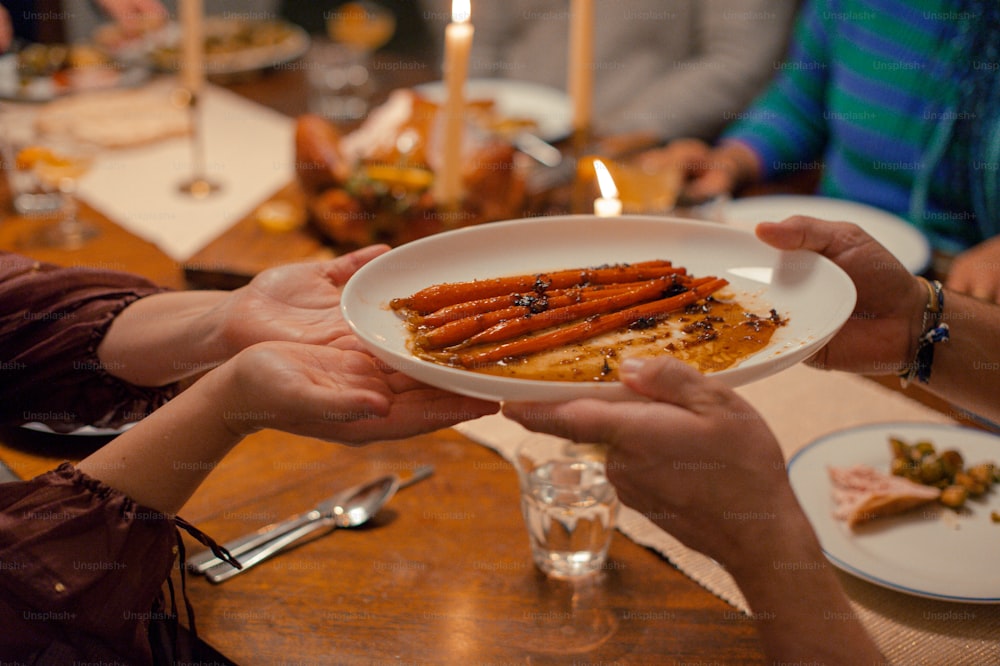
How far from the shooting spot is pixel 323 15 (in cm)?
768

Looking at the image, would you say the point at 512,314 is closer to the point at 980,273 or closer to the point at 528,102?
the point at 980,273

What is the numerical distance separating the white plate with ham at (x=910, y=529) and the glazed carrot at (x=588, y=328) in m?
0.38

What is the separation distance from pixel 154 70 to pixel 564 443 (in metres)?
3.62

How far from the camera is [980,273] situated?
240 centimetres

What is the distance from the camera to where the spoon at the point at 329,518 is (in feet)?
4.60

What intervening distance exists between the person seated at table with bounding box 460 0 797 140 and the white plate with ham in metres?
2.68

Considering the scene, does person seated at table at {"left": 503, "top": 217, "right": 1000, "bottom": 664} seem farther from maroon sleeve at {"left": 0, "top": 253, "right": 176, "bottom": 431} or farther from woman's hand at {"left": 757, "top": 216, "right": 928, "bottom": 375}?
maroon sleeve at {"left": 0, "top": 253, "right": 176, "bottom": 431}

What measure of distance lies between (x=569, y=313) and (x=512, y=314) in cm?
9

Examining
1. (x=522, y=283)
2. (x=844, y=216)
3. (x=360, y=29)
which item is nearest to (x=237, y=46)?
(x=360, y=29)

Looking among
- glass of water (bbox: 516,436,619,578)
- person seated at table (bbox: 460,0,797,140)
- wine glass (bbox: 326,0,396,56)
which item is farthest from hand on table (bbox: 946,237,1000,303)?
wine glass (bbox: 326,0,396,56)

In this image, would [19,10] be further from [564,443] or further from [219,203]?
[564,443]

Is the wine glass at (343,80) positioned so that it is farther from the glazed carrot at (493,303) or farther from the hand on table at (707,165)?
the glazed carrot at (493,303)

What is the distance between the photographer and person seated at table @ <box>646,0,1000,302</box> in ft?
9.24

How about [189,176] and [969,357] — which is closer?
[969,357]
